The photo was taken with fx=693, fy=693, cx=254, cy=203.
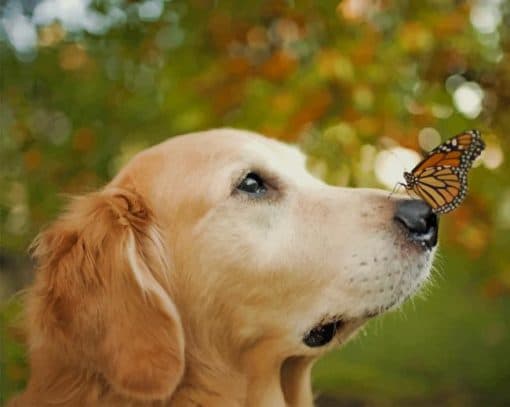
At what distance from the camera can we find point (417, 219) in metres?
1.64

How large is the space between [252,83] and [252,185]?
903 millimetres

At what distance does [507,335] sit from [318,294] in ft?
5.67

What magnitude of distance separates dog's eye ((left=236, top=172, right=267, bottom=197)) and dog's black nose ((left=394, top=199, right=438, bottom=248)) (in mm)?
352

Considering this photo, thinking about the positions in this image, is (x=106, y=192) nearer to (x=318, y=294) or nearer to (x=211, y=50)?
(x=318, y=294)

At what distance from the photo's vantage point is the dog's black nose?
164 cm

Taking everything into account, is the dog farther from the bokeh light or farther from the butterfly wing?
the bokeh light

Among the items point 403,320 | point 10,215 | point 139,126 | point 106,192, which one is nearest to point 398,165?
point 403,320

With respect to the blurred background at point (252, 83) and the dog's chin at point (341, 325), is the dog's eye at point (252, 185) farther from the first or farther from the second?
the blurred background at point (252, 83)

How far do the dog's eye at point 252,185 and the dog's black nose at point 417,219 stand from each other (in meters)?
0.35

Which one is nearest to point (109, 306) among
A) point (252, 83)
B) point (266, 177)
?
point (266, 177)

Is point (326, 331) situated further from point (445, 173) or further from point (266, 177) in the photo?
point (445, 173)

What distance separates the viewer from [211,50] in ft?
8.66

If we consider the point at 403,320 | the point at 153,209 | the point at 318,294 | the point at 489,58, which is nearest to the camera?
the point at 318,294

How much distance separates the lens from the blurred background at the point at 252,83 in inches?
100
